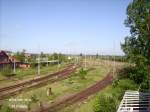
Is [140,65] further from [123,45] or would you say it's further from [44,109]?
[44,109]

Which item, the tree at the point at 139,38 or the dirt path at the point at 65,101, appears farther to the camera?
the tree at the point at 139,38

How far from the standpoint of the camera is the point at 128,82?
1388 inches

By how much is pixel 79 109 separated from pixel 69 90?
42.3 ft

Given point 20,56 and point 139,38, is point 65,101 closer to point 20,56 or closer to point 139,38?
point 139,38

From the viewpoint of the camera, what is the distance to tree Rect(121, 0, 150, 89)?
35.2m

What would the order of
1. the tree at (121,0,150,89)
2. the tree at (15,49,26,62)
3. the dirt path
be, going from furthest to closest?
the tree at (15,49,26,62) → the tree at (121,0,150,89) → the dirt path

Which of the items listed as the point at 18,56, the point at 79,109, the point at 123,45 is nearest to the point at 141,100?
the point at 79,109

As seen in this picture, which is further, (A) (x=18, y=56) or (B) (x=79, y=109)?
(A) (x=18, y=56)

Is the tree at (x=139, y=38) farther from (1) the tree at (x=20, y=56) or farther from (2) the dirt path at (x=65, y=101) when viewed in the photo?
(1) the tree at (x=20, y=56)

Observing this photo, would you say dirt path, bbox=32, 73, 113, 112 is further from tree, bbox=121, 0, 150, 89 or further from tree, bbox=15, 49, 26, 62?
tree, bbox=15, 49, 26, 62

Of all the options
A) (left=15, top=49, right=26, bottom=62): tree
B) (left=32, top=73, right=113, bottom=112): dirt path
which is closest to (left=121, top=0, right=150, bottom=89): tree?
(left=32, top=73, right=113, bottom=112): dirt path

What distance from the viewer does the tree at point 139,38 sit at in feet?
116

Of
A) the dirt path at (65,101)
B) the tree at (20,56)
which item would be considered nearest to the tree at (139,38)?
the dirt path at (65,101)

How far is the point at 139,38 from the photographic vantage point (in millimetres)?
37625
